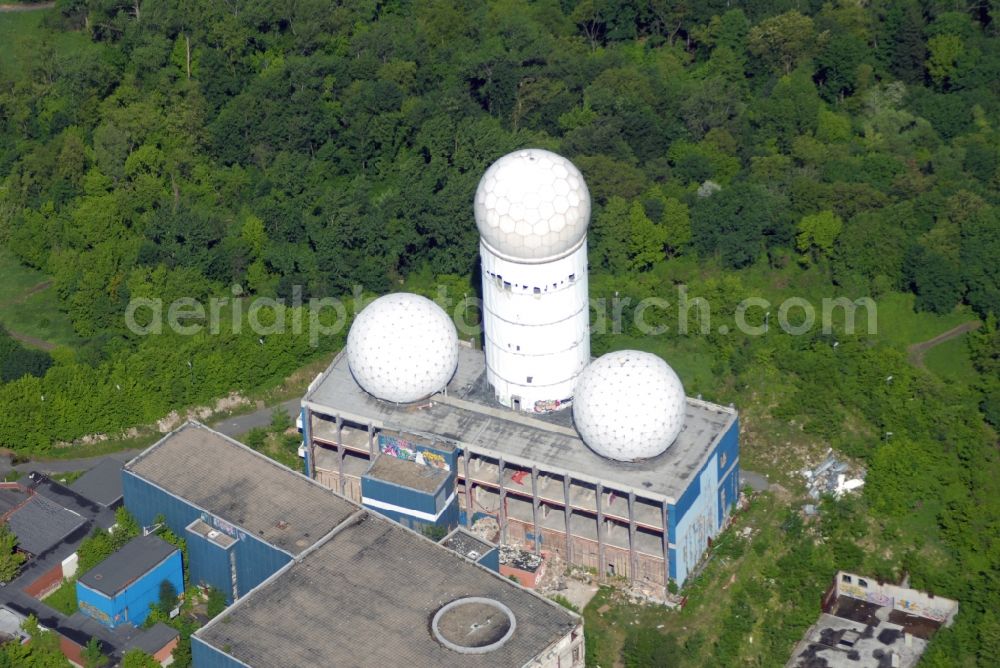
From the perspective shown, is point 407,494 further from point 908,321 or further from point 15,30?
point 15,30

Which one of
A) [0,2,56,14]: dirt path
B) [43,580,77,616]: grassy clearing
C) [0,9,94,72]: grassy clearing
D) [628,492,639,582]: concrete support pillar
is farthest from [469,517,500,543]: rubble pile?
[0,2,56,14]: dirt path

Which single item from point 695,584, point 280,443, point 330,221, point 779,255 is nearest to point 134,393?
point 280,443

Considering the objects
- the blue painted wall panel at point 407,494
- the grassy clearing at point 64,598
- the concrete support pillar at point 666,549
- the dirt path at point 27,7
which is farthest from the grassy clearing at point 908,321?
the dirt path at point 27,7

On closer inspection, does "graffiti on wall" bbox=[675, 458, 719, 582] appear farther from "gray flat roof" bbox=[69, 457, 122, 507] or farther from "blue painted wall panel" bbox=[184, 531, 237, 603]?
"gray flat roof" bbox=[69, 457, 122, 507]

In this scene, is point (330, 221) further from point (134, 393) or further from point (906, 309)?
point (906, 309)

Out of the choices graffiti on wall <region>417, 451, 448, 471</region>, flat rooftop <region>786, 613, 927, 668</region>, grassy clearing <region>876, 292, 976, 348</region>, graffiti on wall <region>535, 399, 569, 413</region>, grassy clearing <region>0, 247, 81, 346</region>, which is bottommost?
flat rooftop <region>786, 613, 927, 668</region>

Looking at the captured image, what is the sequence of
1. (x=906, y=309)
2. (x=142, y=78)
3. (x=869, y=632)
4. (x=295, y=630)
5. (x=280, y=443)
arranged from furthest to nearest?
(x=142, y=78)
(x=906, y=309)
(x=280, y=443)
(x=869, y=632)
(x=295, y=630)
